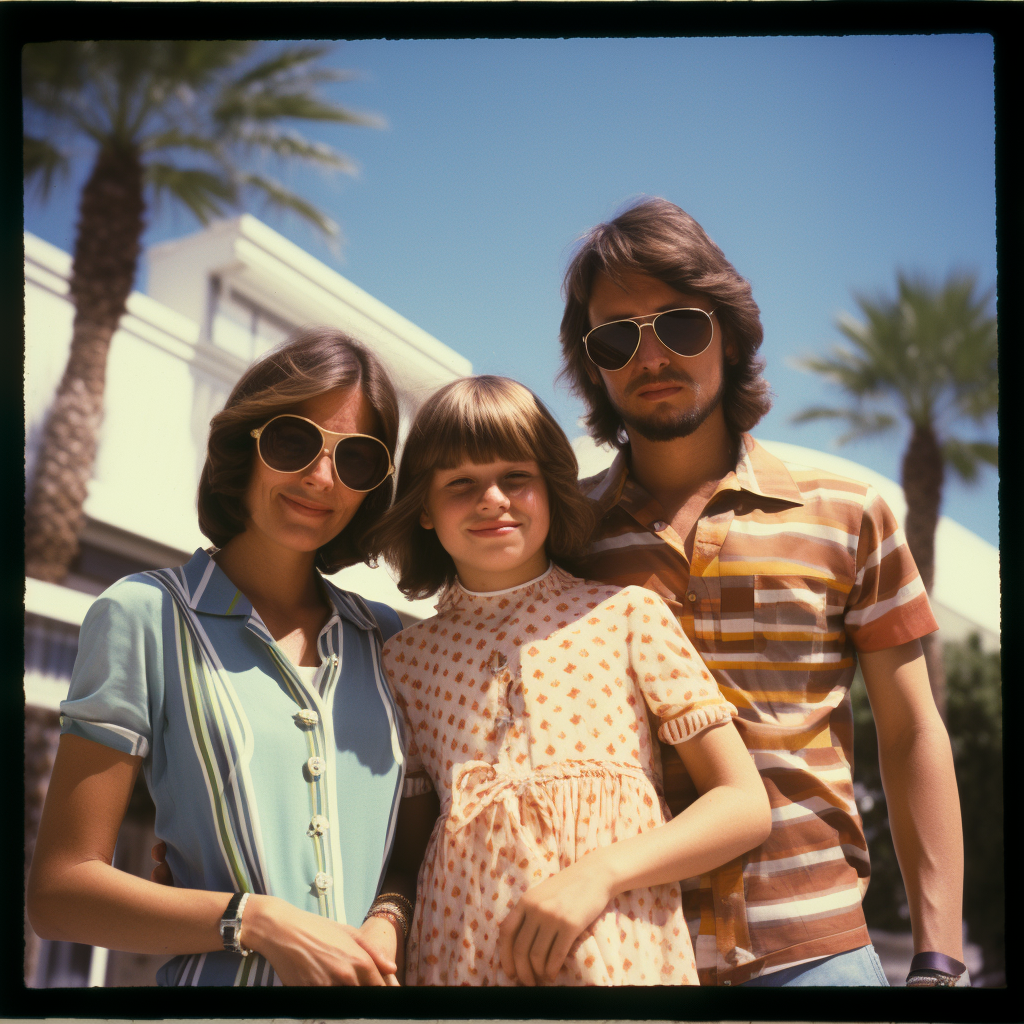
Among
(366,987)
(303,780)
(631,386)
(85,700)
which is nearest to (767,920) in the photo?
(366,987)

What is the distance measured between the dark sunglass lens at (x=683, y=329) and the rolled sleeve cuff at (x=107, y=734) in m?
1.72

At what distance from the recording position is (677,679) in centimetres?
230

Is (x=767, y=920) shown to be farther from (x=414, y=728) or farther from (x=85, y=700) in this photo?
(x=85, y=700)

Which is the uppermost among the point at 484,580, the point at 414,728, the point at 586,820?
the point at 484,580

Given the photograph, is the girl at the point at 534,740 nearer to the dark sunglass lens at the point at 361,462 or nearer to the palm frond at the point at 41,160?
the dark sunglass lens at the point at 361,462

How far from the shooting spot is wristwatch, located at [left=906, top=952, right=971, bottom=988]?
2.48m

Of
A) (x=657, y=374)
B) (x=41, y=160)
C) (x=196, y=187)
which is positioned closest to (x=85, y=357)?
(x=196, y=187)

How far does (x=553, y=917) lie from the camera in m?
2.07

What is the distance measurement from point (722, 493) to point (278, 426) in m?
1.23

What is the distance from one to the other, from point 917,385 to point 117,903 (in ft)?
27.5

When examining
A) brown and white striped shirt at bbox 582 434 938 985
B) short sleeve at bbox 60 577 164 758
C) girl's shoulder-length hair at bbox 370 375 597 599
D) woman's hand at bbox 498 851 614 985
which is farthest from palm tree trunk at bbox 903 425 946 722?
short sleeve at bbox 60 577 164 758

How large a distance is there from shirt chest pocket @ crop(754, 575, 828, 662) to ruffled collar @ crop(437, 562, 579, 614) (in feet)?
1.65

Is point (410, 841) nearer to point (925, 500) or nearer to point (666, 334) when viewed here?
point (666, 334)

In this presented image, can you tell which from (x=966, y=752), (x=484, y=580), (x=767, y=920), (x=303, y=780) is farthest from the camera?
(x=966, y=752)
